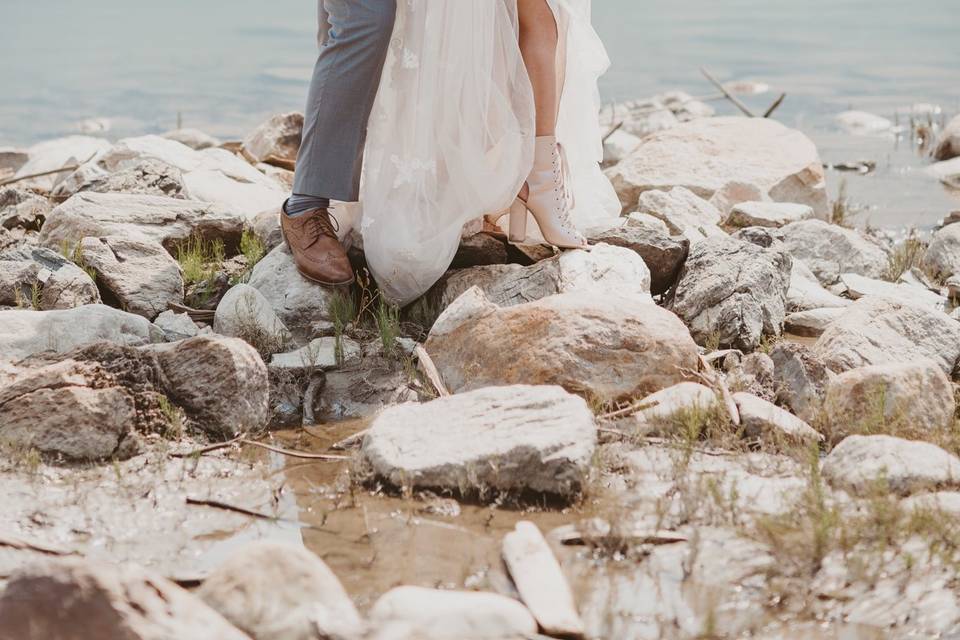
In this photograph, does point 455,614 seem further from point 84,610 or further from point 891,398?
point 891,398

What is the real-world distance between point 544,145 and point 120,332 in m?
1.80

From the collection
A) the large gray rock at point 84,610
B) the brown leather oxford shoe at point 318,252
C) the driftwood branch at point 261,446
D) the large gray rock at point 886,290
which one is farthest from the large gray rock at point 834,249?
the large gray rock at point 84,610

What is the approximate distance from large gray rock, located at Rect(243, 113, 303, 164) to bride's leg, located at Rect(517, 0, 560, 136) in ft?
11.2

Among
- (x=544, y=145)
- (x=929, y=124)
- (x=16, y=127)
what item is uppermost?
(x=544, y=145)

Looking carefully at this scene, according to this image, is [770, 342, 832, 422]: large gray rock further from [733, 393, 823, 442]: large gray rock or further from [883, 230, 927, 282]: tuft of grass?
[883, 230, 927, 282]: tuft of grass

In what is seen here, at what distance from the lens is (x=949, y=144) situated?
10695mm

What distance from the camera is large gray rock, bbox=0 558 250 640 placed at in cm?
245

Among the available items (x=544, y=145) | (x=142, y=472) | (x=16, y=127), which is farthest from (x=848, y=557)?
(x=16, y=127)

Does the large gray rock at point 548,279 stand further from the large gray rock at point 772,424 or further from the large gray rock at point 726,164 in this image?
the large gray rock at point 726,164

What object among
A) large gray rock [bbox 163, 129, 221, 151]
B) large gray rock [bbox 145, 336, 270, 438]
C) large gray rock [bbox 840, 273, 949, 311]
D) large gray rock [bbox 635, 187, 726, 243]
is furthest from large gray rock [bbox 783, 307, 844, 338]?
large gray rock [bbox 163, 129, 221, 151]

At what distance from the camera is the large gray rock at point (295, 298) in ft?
15.9

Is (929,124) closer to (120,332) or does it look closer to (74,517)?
(120,332)

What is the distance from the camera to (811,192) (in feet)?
26.1

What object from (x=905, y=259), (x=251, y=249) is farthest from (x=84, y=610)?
(x=905, y=259)
